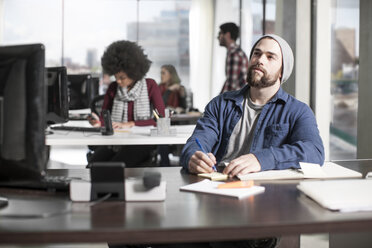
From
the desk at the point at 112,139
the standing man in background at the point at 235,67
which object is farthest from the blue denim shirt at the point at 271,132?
the standing man in background at the point at 235,67

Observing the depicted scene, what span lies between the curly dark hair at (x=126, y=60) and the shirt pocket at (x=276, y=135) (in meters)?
2.00

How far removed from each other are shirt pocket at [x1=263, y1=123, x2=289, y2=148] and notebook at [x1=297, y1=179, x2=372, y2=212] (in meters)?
0.57

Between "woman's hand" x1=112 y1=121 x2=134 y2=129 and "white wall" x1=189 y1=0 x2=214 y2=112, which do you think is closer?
"woman's hand" x1=112 y1=121 x2=134 y2=129

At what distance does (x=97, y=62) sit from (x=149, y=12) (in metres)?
1.42

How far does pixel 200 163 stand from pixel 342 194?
0.59m

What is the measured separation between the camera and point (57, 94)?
3.10 metres

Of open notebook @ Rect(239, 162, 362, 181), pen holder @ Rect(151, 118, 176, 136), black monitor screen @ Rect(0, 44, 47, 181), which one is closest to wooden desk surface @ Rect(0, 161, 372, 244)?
black monitor screen @ Rect(0, 44, 47, 181)

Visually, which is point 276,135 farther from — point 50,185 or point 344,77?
point 344,77

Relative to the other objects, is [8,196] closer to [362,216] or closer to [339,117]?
[362,216]

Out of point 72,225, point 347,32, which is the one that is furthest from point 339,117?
point 72,225

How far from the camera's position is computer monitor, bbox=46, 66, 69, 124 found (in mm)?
3059

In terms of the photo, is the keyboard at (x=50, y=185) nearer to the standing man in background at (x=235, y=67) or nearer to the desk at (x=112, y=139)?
the desk at (x=112, y=139)

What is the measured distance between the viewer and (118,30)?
9.67m

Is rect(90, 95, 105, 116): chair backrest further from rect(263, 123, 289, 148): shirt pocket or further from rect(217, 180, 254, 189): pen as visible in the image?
rect(217, 180, 254, 189): pen
